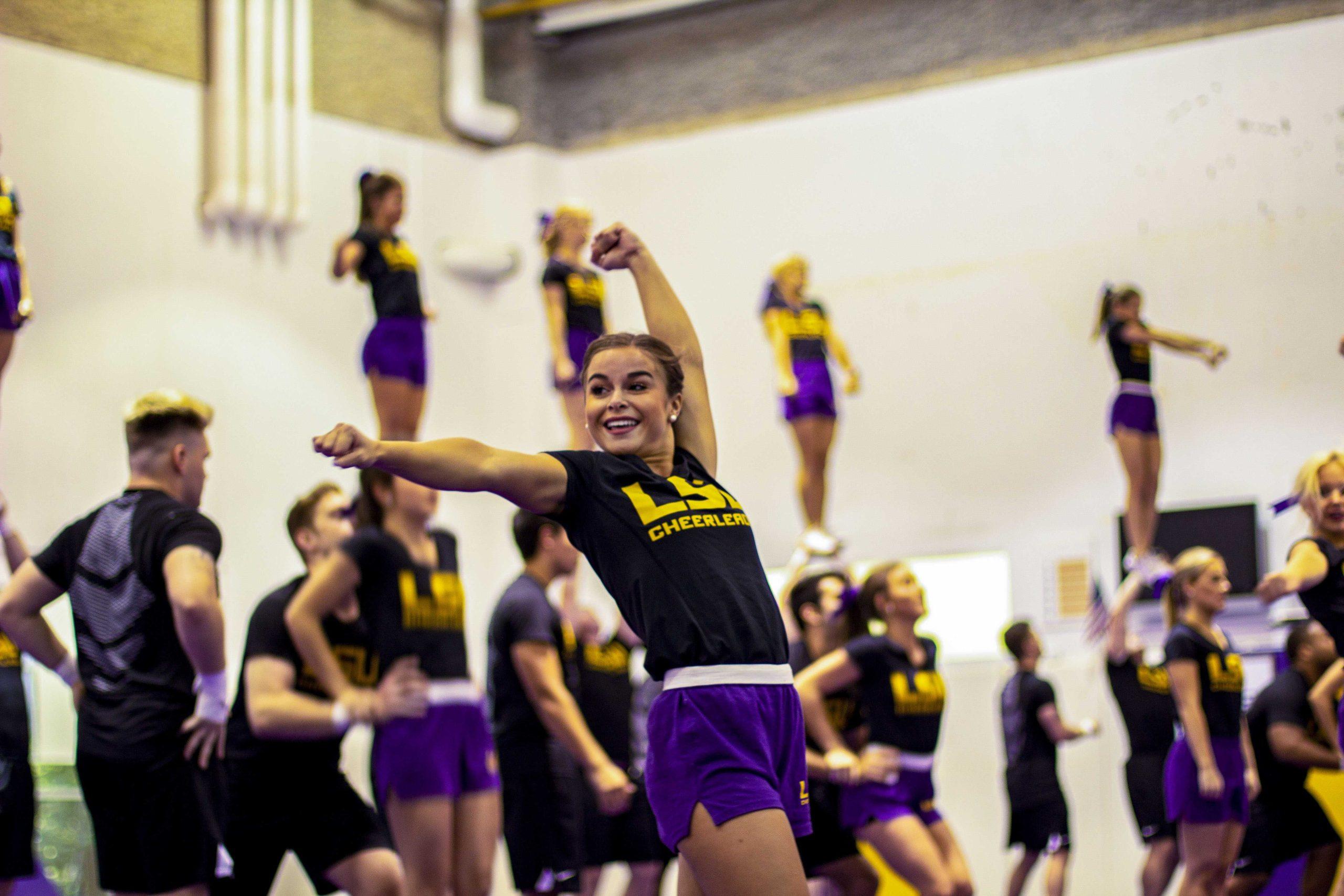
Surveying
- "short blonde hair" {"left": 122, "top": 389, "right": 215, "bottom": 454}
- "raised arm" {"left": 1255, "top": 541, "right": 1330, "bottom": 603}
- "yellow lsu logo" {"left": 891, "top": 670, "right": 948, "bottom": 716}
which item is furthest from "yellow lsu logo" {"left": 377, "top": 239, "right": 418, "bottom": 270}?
"raised arm" {"left": 1255, "top": 541, "right": 1330, "bottom": 603}

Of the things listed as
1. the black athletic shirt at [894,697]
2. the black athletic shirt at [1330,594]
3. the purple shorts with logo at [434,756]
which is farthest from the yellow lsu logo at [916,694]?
the purple shorts with logo at [434,756]

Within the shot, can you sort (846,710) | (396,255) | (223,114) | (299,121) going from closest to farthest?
(846,710)
(396,255)
(223,114)
(299,121)

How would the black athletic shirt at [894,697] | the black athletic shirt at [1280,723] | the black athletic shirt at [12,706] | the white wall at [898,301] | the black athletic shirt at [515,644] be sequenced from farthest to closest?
the white wall at [898,301] < the black athletic shirt at [1280,723] < the black athletic shirt at [894,697] < the black athletic shirt at [515,644] < the black athletic shirt at [12,706]

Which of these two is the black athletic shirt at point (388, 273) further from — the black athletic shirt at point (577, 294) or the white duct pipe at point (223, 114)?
the white duct pipe at point (223, 114)

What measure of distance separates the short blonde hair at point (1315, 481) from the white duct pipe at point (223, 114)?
7.54 metres

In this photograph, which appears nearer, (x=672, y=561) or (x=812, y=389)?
(x=672, y=561)

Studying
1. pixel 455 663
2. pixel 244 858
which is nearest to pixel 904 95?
pixel 455 663

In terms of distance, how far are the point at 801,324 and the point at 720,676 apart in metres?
5.75

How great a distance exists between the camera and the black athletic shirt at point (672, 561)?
131 inches

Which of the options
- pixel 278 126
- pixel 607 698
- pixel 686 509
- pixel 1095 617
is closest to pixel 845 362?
pixel 1095 617

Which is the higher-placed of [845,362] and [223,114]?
[223,114]

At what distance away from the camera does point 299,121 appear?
36.6ft

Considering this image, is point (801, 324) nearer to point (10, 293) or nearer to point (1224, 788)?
point (1224, 788)

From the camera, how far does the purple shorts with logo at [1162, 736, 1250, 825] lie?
7004mm
